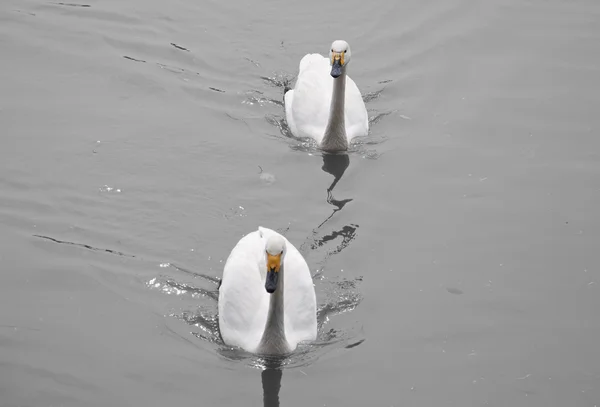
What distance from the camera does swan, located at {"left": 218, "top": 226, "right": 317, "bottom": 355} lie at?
1052 centimetres

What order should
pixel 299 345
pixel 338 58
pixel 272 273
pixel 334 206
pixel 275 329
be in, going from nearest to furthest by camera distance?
pixel 272 273
pixel 275 329
pixel 299 345
pixel 334 206
pixel 338 58

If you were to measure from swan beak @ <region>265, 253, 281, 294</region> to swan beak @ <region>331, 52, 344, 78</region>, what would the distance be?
4.28 meters

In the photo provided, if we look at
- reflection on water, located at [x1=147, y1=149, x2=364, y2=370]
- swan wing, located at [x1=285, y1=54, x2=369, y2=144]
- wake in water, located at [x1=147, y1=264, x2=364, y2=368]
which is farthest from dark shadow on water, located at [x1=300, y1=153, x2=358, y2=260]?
wake in water, located at [x1=147, y1=264, x2=364, y2=368]

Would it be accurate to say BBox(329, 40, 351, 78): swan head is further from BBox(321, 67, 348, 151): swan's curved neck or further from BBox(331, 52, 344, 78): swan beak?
BBox(321, 67, 348, 151): swan's curved neck

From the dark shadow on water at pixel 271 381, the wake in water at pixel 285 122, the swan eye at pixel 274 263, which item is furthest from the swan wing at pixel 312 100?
the dark shadow on water at pixel 271 381

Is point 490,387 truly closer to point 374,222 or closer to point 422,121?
point 374,222

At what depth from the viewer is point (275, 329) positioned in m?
10.5

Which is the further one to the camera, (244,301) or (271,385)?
(244,301)

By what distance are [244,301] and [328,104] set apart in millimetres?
4788

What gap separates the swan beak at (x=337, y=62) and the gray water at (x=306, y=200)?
118cm

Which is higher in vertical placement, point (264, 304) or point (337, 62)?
point (337, 62)

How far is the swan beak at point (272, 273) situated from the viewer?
33.2ft

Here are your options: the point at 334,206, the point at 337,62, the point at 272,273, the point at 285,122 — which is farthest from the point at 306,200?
the point at 272,273

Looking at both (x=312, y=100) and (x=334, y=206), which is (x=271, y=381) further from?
(x=312, y=100)
